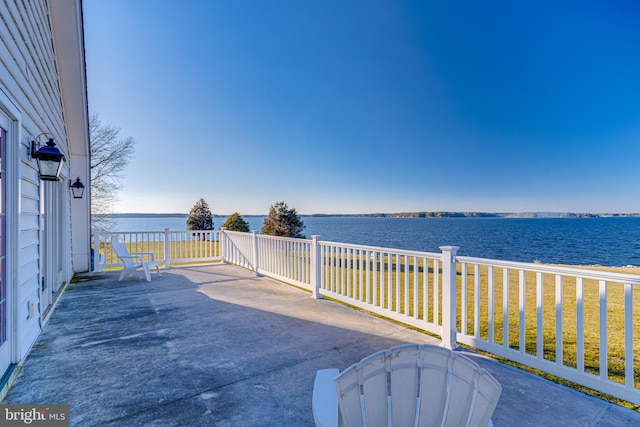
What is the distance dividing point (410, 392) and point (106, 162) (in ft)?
50.9

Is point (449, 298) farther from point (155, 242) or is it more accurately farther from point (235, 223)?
point (235, 223)

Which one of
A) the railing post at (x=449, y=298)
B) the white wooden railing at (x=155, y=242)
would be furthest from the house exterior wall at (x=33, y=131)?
the railing post at (x=449, y=298)

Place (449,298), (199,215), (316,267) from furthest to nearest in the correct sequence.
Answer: (199,215) < (316,267) < (449,298)

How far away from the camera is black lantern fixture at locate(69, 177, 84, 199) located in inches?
226

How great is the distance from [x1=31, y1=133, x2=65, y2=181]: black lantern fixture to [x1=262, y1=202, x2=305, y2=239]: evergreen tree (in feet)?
49.6

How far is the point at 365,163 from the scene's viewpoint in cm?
1434

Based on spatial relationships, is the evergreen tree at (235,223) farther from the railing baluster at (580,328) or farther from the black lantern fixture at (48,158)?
the railing baluster at (580,328)

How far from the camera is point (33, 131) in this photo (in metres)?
2.97

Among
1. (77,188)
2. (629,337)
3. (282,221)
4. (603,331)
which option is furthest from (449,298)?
(282,221)

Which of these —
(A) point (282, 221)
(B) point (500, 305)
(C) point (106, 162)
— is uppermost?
(C) point (106, 162)

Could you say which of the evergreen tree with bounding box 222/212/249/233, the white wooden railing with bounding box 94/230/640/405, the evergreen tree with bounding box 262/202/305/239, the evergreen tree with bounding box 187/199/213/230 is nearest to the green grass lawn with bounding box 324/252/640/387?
the white wooden railing with bounding box 94/230/640/405

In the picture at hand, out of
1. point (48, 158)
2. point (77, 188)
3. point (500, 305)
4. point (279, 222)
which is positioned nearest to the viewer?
point (48, 158)

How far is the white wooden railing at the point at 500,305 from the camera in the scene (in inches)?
81.7

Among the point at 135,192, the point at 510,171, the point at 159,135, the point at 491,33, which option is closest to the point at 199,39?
the point at 159,135
